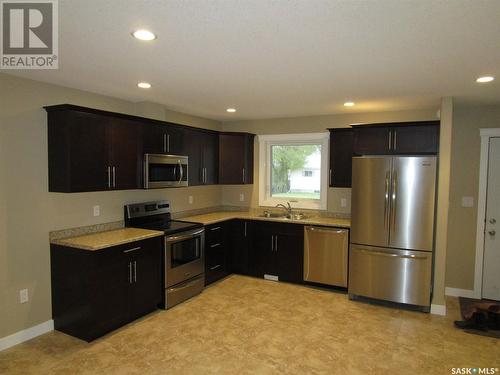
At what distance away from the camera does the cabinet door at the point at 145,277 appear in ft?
11.6

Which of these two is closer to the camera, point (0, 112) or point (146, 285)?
point (0, 112)

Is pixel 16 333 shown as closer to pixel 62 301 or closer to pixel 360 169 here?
pixel 62 301

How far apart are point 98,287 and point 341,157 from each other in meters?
3.42

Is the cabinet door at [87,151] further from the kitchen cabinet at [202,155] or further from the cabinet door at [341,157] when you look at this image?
the cabinet door at [341,157]

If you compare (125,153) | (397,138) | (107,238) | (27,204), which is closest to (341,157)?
(397,138)

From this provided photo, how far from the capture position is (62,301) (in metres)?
3.34

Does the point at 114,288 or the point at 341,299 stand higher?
the point at 114,288

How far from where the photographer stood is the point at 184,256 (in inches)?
164

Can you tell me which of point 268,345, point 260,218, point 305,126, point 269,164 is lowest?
point 268,345

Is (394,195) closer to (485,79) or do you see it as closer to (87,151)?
(485,79)

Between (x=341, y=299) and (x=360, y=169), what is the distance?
5.63ft

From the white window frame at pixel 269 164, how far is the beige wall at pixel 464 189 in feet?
5.69

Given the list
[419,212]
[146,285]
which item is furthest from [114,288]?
[419,212]

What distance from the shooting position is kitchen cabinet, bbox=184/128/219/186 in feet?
15.6
